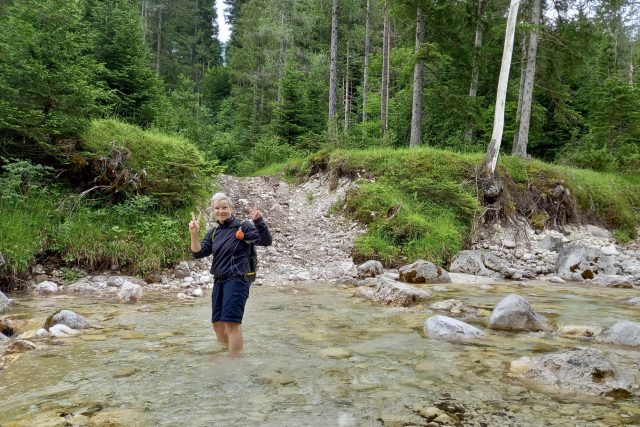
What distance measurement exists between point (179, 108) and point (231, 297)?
2527 cm

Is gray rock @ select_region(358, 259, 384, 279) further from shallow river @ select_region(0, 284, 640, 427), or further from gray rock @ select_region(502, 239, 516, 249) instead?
gray rock @ select_region(502, 239, 516, 249)

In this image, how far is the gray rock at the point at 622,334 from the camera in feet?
18.5

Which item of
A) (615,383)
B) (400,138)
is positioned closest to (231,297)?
(615,383)

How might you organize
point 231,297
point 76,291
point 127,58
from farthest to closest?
point 127,58
point 76,291
point 231,297

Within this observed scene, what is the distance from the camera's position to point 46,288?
27.7ft

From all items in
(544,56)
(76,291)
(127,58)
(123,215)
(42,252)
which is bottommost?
(76,291)

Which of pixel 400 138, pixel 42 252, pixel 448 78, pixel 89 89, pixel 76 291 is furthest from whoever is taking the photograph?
pixel 400 138

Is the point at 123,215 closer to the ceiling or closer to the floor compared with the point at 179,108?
closer to the floor

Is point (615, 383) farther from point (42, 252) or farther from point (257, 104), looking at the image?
point (257, 104)

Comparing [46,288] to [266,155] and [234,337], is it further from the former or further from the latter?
[266,155]

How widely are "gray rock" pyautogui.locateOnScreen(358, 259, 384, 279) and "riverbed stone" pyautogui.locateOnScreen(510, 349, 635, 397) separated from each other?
6498mm

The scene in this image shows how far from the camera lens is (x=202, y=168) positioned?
1184cm

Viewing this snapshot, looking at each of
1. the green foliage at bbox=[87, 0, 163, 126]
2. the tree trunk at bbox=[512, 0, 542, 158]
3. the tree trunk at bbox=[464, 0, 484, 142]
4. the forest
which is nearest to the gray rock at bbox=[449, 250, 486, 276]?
the forest

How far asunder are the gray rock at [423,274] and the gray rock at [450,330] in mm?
4248
